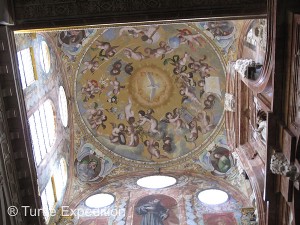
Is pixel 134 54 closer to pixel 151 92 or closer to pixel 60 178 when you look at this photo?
pixel 151 92

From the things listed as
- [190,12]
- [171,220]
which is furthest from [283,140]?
[171,220]

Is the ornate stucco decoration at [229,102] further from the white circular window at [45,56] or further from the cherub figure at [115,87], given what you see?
the white circular window at [45,56]

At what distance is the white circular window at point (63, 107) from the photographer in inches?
590

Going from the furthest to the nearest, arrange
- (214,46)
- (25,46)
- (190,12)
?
(214,46), (25,46), (190,12)

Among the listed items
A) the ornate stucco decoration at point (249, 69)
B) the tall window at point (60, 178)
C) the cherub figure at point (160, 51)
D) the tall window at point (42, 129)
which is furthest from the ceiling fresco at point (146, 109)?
the ornate stucco decoration at point (249, 69)

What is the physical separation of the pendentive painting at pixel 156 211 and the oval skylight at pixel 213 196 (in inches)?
39.1

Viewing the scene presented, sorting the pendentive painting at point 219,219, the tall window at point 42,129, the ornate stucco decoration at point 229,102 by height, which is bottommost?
the pendentive painting at point 219,219

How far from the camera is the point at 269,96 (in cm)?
949

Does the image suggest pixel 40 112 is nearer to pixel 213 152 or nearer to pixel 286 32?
pixel 213 152

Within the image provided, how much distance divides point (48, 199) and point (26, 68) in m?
4.09

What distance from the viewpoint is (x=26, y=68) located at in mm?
11688

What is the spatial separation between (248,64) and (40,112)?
6.21 metres

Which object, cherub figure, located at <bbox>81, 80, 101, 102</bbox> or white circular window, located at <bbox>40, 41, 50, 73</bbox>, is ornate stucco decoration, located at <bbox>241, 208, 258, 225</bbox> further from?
white circular window, located at <bbox>40, 41, 50, 73</bbox>

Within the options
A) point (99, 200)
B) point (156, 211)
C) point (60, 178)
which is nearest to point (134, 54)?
point (60, 178)
